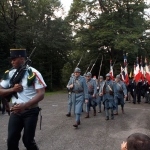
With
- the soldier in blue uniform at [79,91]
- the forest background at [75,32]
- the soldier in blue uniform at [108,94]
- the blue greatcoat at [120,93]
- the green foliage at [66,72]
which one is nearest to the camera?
the soldier in blue uniform at [79,91]

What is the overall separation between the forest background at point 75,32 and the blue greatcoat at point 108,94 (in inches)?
740

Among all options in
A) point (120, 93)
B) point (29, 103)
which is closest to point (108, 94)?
point (120, 93)

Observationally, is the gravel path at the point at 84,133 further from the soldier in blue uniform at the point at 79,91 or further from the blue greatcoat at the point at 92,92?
the blue greatcoat at the point at 92,92

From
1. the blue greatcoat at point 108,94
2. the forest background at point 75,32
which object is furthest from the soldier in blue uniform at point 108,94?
the forest background at point 75,32

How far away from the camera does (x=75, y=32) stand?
35000 millimetres

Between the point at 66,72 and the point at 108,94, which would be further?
the point at 66,72

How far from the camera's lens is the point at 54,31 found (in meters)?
35.6

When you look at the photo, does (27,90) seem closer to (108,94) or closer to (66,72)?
(108,94)

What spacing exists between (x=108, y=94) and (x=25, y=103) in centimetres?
757

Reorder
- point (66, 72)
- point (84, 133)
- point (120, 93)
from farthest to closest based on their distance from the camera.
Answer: point (66, 72) → point (120, 93) → point (84, 133)

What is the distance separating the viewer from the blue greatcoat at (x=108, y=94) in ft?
36.3

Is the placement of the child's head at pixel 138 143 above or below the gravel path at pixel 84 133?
above

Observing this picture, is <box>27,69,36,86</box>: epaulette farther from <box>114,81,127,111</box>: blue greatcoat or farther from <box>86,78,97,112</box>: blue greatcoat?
<box>114,81,127,111</box>: blue greatcoat

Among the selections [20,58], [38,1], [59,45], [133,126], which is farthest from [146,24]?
[20,58]
